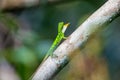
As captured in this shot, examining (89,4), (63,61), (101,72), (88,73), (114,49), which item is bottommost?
(114,49)

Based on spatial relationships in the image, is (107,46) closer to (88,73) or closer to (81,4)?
(81,4)

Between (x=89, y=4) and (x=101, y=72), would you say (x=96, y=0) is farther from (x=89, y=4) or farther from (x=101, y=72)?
(x=101, y=72)

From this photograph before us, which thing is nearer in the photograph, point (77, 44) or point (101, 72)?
point (77, 44)

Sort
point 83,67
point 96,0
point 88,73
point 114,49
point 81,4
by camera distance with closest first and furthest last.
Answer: point 88,73 → point 83,67 → point 96,0 → point 114,49 → point 81,4

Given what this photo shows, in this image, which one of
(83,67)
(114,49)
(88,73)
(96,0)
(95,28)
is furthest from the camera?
(114,49)

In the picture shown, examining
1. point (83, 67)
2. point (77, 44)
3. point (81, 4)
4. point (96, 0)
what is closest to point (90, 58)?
point (83, 67)

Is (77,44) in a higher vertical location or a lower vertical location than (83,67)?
higher
